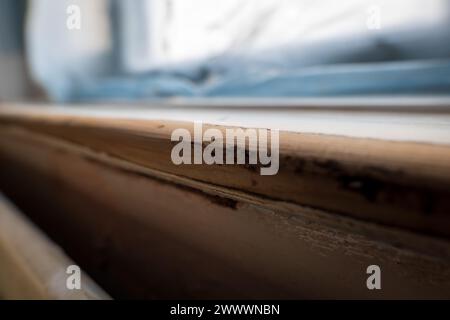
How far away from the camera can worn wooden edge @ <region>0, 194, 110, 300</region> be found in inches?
13.2

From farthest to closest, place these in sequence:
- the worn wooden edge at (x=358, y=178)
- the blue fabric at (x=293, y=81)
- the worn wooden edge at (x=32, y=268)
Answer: the blue fabric at (x=293, y=81) → the worn wooden edge at (x=32, y=268) → the worn wooden edge at (x=358, y=178)

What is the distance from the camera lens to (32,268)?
1.24 feet

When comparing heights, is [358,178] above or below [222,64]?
below

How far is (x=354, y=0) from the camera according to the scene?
52 centimetres

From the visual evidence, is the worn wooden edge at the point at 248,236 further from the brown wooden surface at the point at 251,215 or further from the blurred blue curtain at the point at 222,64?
the blurred blue curtain at the point at 222,64

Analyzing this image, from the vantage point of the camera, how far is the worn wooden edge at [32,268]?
34 cm

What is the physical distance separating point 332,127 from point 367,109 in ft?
0.46

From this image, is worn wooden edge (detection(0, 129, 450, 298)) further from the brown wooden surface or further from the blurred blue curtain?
the blurred blue curtain

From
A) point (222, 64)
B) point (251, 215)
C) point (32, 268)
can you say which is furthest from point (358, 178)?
point (222, 64)

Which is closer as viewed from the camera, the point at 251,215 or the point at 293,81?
the point at 251,215

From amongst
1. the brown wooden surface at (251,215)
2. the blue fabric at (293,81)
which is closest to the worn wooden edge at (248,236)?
the brown wooden surface at (251,215)

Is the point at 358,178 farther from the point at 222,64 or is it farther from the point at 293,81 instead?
the point at 222,64

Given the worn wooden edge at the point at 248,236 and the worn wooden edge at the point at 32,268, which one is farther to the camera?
the worn wooden edge at the point at 32,268
